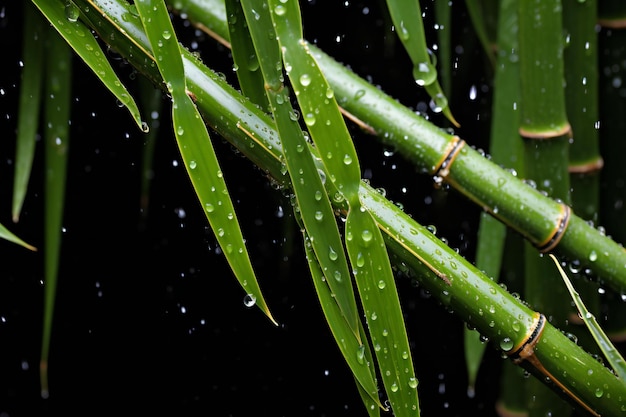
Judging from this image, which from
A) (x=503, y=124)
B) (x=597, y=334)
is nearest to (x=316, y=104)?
(x=597, y=334)

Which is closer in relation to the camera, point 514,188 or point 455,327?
point 514,188

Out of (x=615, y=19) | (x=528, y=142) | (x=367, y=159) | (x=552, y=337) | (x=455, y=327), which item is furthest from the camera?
(x=455, y=327)

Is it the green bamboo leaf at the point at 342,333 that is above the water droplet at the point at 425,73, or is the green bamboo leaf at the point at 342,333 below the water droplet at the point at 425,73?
below

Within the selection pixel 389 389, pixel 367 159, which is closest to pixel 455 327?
pixel 367 159

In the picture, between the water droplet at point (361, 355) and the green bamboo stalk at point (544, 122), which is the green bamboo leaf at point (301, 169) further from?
the green bamboo stalk at point (544, 122)

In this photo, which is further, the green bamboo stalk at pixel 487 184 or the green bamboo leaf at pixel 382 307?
the green bamboo stalk at pixel 487 184

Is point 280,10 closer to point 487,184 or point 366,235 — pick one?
point 366,235

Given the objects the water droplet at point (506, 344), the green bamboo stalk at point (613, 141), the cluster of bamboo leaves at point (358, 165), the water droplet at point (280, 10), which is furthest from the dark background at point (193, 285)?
the water droplet at point (280, 10)

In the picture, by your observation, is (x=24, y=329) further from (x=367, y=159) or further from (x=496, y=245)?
(x=496, y=245)
